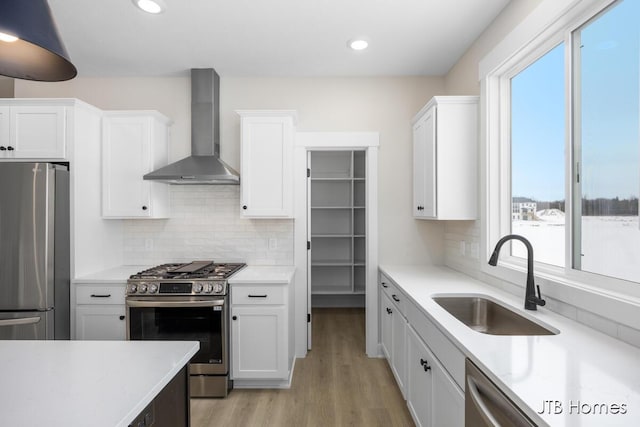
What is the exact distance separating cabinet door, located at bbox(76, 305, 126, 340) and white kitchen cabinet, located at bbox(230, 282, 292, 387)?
2.91 ft

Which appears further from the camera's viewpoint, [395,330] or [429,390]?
[395,330]

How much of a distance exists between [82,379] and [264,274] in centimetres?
189

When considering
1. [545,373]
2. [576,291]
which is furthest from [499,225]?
[545,373]

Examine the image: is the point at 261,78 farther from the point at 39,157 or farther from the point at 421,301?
the point at 421,301

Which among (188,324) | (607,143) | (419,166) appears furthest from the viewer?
(419,166)

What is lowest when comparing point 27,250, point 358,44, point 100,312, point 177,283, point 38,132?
point 100,312

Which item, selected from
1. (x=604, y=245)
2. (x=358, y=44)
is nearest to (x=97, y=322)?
(x=358, y=44)

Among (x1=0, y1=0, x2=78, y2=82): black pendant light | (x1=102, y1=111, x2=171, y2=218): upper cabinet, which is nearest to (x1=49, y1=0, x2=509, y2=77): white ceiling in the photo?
(x1=102, y1=111, x2=171, y2=218): upper cabinet

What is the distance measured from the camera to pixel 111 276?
111 inches

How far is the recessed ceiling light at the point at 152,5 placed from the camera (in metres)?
2.18

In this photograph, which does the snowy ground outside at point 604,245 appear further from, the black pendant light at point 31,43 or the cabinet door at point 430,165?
the black pendant light at point 31,43

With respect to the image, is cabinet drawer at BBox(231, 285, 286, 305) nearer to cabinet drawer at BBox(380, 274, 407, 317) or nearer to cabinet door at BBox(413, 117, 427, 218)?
cabinet drawer at BBox(380, 274, 407, 317)

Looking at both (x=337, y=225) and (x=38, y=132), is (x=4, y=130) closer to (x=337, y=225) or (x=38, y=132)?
(x=38, y=132)

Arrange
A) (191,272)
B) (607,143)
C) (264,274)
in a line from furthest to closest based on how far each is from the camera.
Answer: (264,274) < (191,272) < (607,143)
